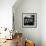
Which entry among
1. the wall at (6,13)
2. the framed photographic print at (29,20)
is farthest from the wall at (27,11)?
the wall at (6,13)

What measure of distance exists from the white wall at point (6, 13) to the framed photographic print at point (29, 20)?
1.53m

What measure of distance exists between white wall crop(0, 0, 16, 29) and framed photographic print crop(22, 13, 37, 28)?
5.00 ft

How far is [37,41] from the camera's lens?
6367 millimetres

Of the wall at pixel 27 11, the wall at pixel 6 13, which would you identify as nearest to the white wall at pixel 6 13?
the wall at pixel 6 13

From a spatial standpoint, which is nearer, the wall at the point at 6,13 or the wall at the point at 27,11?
the wall at the point at 6,13

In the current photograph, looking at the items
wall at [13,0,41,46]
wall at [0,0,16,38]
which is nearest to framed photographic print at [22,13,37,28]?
wall at [13,0,41,46]

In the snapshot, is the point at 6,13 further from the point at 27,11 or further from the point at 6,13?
the point at 27,11

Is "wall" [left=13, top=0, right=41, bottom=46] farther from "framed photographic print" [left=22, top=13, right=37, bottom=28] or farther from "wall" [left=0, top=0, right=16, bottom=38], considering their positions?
"wall" [left=0, top=0, right=16, bottom=38]

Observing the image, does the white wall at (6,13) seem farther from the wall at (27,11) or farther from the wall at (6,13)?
the wall at (27,11)

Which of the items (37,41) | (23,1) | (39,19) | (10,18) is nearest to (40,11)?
(39,19)

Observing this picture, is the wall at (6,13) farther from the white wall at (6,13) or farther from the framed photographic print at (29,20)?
the framed photographic print at (29,20)

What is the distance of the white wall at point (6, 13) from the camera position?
4.73m

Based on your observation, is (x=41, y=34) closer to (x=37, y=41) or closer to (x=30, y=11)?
(x=37, y=41)

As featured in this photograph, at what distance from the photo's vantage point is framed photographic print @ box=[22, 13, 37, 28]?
6211 mm
